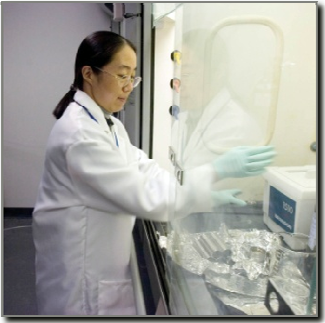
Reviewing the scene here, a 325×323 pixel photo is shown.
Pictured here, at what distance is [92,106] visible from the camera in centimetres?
121

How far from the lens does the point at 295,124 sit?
41.5 inches

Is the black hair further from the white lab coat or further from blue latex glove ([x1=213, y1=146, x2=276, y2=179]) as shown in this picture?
blue latex glove ([x1=213, y1=146, x2=276, y2=179])

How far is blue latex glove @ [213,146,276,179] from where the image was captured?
0.99 metres

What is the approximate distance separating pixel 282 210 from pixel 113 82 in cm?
71

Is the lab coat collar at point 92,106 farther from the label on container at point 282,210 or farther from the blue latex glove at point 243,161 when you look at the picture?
the label on container at point 282,210

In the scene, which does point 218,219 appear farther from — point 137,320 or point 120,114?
point 120,114

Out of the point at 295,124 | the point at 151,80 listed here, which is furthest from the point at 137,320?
the point at 151,80

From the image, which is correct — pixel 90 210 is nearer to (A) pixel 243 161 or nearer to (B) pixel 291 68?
(A) pixel 243 161

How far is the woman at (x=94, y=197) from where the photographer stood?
3.48 ft

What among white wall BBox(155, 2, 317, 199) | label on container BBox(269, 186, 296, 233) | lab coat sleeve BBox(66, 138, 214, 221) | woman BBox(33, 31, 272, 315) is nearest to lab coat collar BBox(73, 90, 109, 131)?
woman BBox(33, 31, 272, 315)

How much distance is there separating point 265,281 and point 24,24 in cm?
310

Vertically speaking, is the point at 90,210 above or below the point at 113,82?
below

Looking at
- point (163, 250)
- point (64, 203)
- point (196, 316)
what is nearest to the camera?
point (196, 316)

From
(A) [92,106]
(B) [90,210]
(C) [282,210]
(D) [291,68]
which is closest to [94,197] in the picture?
(B) [90,210]
